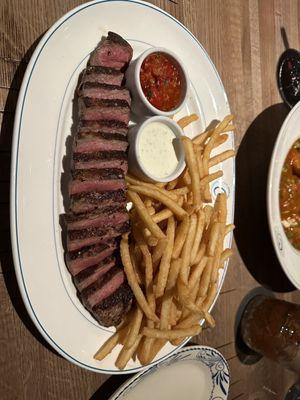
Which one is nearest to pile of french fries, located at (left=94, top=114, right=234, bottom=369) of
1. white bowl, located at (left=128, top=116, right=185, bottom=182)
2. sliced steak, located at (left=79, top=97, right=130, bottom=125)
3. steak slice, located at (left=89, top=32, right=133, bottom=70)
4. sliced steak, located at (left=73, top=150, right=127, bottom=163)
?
white bowl, located at (left=128, top=116, right=185, bottom=182)

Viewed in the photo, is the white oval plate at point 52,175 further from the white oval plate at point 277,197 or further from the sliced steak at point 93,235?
the white oval plate at point 277,197

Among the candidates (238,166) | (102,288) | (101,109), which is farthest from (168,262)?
(238,166)

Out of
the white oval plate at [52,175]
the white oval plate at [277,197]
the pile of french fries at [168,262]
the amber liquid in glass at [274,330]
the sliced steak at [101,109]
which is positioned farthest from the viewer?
the amber liquid in glass at [274,330]

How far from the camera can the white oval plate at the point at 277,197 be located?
2.41 meters

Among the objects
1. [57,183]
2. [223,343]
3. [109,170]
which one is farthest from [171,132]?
[223,343]

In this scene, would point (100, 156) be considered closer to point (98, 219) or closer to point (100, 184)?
point (100, 184)

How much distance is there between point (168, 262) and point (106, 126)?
64 centimetres

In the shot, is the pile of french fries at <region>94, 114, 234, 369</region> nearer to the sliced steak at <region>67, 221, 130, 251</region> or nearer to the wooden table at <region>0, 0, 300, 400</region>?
the sliced steak at <region>67, 221, 130, 251</region>

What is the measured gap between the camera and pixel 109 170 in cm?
182

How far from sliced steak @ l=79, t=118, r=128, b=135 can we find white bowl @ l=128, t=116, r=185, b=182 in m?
0.05

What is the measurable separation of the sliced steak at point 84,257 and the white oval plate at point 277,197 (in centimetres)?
104

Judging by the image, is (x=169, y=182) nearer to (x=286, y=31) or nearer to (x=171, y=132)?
(x=171, y=132)

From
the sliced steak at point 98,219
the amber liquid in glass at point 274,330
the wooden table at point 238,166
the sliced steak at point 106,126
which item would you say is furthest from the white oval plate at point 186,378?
the sliced steak at point 106,126

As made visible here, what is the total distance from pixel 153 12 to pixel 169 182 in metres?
0.84
